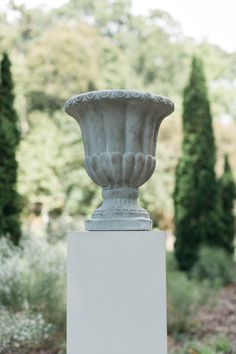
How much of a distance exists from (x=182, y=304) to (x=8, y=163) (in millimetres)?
3048

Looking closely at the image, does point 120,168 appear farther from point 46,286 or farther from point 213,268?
Result: point 213,268

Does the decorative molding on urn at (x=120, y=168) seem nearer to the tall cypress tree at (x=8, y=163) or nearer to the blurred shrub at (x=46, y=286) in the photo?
the blurred shrub at (x=46, y=286)

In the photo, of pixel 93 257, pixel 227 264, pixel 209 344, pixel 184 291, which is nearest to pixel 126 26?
pixel 227 264

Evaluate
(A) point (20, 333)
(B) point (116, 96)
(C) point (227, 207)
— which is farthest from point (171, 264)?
(B) point (116, 96)

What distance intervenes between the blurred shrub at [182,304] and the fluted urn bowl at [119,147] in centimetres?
307

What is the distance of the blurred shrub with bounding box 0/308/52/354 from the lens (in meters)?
4.43

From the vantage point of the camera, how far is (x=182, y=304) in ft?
20.9

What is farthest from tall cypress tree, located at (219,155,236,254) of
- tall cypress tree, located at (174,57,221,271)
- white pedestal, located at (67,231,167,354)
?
white pedestal, located at (67,231,167,354)

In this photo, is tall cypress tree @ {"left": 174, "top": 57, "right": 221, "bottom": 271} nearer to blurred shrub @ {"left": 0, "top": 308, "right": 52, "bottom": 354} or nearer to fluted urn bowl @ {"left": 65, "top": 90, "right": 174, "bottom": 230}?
blurred shrub @ {"left": 0, "top": 308, "right": 52, "bottom": 354}

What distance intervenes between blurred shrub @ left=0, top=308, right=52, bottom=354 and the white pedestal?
1552 millimetres

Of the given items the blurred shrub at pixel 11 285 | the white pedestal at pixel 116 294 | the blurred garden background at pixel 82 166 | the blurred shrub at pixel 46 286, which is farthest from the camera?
the blurred garden background at pixel 82 166

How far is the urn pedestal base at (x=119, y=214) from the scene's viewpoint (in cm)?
312

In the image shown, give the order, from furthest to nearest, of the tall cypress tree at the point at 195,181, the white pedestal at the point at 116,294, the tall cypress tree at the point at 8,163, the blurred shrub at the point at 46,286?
1. the tall cypress tree at the point at 195,181
2. the tall cypress tree at the point at 8,163
3. the blurred shrub at the point at 46,286
4. the white pedestal at the point at 116,294

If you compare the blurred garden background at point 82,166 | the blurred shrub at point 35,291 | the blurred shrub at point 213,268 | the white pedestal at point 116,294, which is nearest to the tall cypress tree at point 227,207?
the blurred garden background at point 82,166
